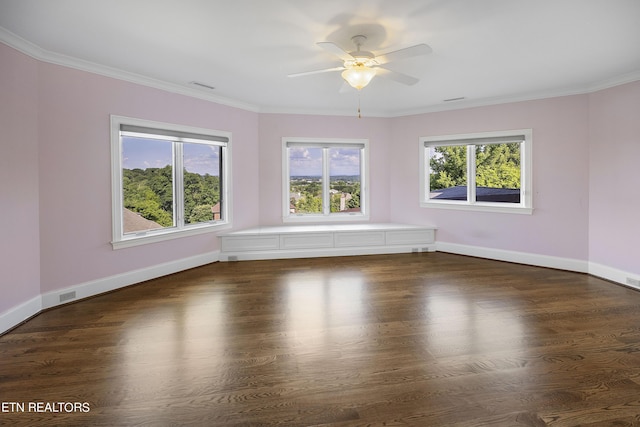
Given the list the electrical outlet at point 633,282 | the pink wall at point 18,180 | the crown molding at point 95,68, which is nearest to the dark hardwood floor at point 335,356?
the electrical outlet at point 633,282

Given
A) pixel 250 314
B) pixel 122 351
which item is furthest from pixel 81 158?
pixel 250 314

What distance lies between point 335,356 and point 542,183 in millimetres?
4197

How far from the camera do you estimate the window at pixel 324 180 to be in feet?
19.2

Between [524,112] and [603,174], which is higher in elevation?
[524,112]

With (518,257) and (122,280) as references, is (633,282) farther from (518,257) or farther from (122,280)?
(122,280)

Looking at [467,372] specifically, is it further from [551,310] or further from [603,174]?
[603,174]

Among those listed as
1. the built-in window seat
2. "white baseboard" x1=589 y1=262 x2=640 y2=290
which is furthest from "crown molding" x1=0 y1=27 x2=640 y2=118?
"white baseboard" x1=589 y1=262 x2=640 y2=290

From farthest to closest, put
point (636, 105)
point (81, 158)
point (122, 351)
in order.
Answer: point (636, 105) → point (81, 158) → point (122, 351)

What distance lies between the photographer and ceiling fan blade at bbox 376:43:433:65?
2520 mm

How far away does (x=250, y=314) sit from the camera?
3.09 m

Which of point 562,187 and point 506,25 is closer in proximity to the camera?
point 506,25

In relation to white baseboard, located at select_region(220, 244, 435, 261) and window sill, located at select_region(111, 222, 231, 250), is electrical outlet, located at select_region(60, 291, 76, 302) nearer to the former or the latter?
window sill, located at select_region(111, 222, 231, 250)

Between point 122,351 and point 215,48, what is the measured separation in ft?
8.87

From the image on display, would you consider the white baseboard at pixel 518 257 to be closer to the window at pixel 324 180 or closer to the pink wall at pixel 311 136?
the pink wall at pixel 311 136
